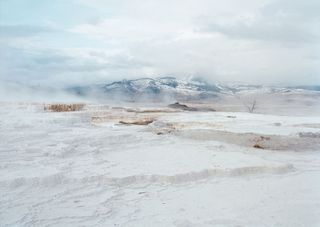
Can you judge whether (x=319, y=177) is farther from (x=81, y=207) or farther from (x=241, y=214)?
(x=81, y=207)

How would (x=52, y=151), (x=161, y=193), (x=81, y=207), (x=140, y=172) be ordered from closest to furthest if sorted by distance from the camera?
(x=81, y=207)
(x=161, y=193)
(x=140, y=172)
(x=52, y=151)

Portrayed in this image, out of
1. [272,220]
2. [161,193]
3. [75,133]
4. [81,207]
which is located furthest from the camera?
[75,133]

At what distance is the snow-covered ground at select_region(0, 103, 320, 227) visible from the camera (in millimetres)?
5180

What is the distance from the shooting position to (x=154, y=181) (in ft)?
22.2

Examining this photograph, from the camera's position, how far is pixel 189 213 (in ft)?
17.3

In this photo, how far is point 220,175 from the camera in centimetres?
716

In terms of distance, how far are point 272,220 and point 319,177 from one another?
2.74m

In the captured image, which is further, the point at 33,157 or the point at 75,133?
the point at 75,133

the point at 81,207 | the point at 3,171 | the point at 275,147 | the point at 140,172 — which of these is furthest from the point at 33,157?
the point at 275,147

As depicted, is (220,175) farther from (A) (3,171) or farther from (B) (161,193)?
(A) (3,171)

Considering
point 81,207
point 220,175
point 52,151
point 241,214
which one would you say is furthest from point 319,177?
point 52,151

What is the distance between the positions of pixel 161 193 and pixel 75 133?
19.7ft

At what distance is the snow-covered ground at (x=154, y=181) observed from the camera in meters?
5.18

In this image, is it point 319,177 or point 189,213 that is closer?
point 189,213
